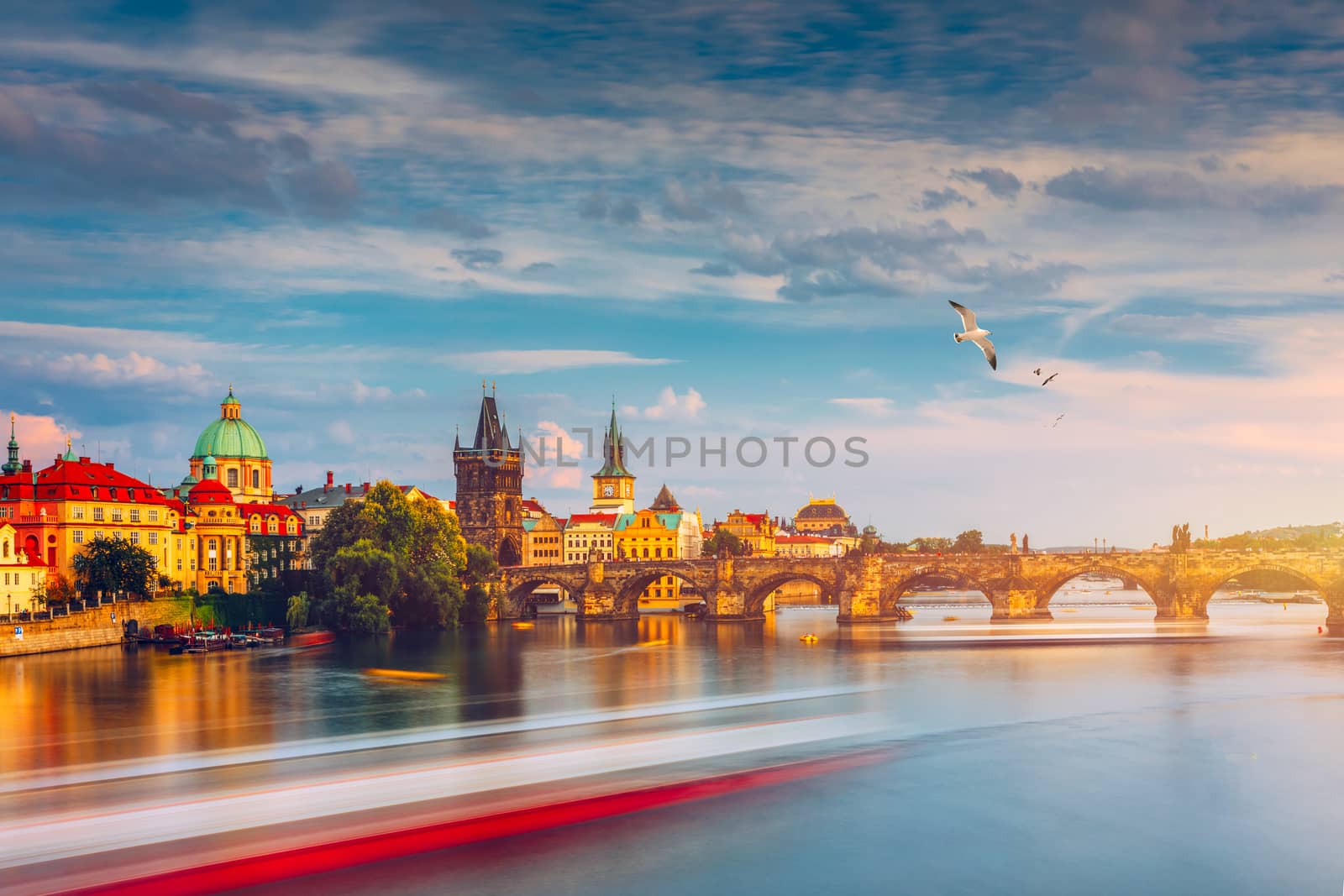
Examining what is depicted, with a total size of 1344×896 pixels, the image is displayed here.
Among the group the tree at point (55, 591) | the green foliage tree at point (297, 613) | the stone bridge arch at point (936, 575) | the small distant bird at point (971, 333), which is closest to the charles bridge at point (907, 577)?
the stone bridge arch at point (936, 575)

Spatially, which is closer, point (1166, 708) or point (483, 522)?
point (1166, 708)

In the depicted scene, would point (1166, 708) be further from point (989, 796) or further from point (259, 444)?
point (259, 444)

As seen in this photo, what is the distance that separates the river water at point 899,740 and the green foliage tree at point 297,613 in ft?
17.0

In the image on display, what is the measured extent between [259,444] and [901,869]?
323 ft

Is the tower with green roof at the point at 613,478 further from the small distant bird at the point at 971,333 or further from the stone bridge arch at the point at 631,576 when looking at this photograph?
the small distant bird at the point at 971,333

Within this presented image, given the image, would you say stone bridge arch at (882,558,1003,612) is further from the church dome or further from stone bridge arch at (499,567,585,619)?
the church dome

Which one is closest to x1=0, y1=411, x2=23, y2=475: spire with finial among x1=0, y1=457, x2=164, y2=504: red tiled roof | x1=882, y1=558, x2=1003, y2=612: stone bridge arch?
x1=0, y1=457, x2=164, y2=504: red tiled roof

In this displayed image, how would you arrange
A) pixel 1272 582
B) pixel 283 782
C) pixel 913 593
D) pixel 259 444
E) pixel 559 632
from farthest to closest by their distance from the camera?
pixel 913 593
pixel 1272 582
pixel 259 444
pixel 559 632
pixel 283 782

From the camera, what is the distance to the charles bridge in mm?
80494

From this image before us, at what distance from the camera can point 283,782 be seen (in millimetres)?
29906

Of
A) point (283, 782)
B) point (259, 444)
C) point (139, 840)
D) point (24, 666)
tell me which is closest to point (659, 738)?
point (283, 782)

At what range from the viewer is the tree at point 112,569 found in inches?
2704

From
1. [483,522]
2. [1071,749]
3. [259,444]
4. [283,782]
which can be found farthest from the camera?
[483,522]

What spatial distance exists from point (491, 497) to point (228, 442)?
24.9 m
